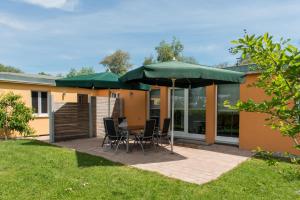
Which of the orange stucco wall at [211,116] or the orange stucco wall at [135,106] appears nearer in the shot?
the orange stucco wall at [211,116]

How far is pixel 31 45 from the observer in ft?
81.2

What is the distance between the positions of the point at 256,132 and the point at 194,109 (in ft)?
9.06

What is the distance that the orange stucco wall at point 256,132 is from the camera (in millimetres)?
7516

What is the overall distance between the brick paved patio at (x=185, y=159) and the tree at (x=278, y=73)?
350 centimetres

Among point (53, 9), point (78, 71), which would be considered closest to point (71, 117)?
point (53, 9)

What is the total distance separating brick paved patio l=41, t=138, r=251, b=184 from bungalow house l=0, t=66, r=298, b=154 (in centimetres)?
71

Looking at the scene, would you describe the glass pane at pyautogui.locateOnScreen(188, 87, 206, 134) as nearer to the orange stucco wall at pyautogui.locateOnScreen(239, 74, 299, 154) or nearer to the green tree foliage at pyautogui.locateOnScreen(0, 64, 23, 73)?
the orange stucco wall at pyautogui.locateOnScreen(239, 74, 299, 154)

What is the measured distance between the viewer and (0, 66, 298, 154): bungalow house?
7930mm

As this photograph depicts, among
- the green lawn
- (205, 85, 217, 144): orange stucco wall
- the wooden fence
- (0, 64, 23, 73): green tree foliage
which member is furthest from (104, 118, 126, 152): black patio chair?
(0, 64, 23, 73): green tree foliage

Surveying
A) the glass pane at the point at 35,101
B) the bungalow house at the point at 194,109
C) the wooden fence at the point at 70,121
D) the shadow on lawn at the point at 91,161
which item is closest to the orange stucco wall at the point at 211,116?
the bungalow house at the point at 194,109

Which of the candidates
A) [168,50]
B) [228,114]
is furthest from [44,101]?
[168,50]

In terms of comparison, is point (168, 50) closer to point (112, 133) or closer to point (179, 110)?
point (179, 110)

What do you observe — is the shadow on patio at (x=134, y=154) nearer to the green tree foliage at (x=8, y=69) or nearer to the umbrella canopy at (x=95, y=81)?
the umbrella canopy at (x=95, y=81)

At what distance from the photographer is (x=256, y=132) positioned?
7.95m
